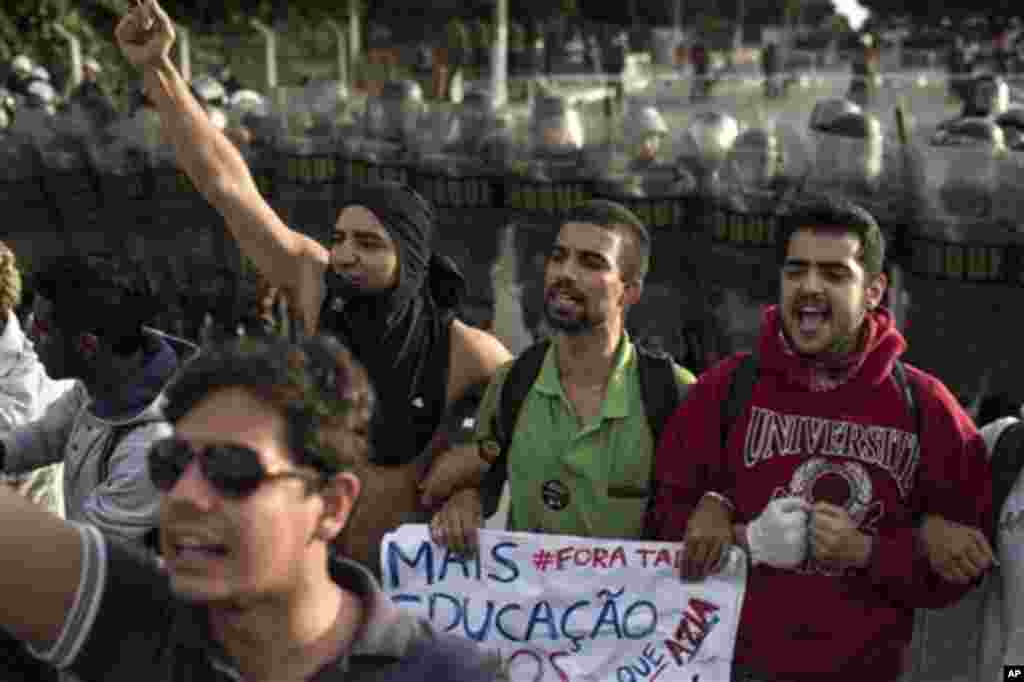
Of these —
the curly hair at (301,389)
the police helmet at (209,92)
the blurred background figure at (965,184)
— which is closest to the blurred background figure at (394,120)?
the police helmet at (209,92)

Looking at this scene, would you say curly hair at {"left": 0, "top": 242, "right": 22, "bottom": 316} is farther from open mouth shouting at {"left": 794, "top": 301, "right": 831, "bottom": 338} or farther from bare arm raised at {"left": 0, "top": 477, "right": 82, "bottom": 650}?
bare arm raised at {"left": 0, "top": 477, "right": 82, "bottom": 650}

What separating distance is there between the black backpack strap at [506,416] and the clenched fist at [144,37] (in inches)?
47.1

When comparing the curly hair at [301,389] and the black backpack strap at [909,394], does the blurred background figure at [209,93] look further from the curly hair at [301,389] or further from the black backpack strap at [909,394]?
the curly hair at [301,389]

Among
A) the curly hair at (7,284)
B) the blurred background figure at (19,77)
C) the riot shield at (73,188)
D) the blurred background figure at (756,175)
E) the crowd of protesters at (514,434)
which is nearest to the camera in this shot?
the crowd of protesters at (514,434)

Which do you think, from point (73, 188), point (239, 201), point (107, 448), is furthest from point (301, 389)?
point (73, 188)

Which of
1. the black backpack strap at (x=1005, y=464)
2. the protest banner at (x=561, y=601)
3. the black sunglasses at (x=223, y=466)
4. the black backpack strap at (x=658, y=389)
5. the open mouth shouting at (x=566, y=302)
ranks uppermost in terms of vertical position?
the black sunglasses at (x=223, y=466)

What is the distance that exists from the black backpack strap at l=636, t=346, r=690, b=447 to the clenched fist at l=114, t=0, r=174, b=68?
1.40 metres

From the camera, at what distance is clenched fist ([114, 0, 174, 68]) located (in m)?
3.86

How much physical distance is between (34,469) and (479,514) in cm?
107

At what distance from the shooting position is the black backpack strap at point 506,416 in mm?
3576

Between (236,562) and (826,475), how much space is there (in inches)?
62.7

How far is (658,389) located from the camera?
140 inches

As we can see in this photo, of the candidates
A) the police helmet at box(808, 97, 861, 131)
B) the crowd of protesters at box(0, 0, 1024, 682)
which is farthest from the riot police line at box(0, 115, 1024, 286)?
the crowd of protesters at box(0, 0, 1024, 682)

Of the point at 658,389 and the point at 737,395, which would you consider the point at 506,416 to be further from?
the point at 737,395
